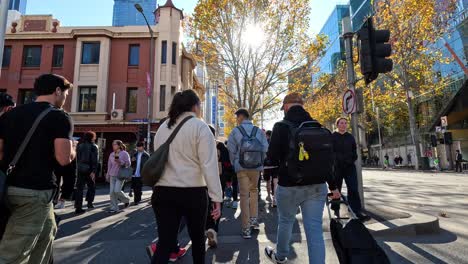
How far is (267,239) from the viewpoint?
4.79 m

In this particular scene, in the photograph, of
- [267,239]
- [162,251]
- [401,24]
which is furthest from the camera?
[401,24]

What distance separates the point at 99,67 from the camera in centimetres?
2200

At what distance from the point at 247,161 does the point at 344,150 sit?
2.06 m

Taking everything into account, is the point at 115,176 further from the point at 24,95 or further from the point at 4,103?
the point at 24,95

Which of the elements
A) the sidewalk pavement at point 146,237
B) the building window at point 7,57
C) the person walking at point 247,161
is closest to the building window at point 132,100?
the building window at point 7,57

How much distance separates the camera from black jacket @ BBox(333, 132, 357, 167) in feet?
18.6

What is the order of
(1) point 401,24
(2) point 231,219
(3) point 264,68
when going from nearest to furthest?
(2) point 231,219 < (3) point 264,68 < (1) point 401,24

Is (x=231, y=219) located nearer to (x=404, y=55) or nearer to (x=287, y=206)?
(x=287, y=206)

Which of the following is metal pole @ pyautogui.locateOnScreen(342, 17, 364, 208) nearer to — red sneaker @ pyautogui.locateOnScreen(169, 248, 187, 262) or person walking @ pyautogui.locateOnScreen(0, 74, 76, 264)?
red sneaker @ pyautogui.locateOnScreen(169, 248, 187, 262)

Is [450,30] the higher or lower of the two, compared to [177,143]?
higher

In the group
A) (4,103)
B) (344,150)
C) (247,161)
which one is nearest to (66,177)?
(4,103)

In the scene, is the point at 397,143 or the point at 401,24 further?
the point at 397,143

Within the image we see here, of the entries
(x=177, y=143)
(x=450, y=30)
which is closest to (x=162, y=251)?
(x=177, y=143)

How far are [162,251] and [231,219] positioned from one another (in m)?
4.38
